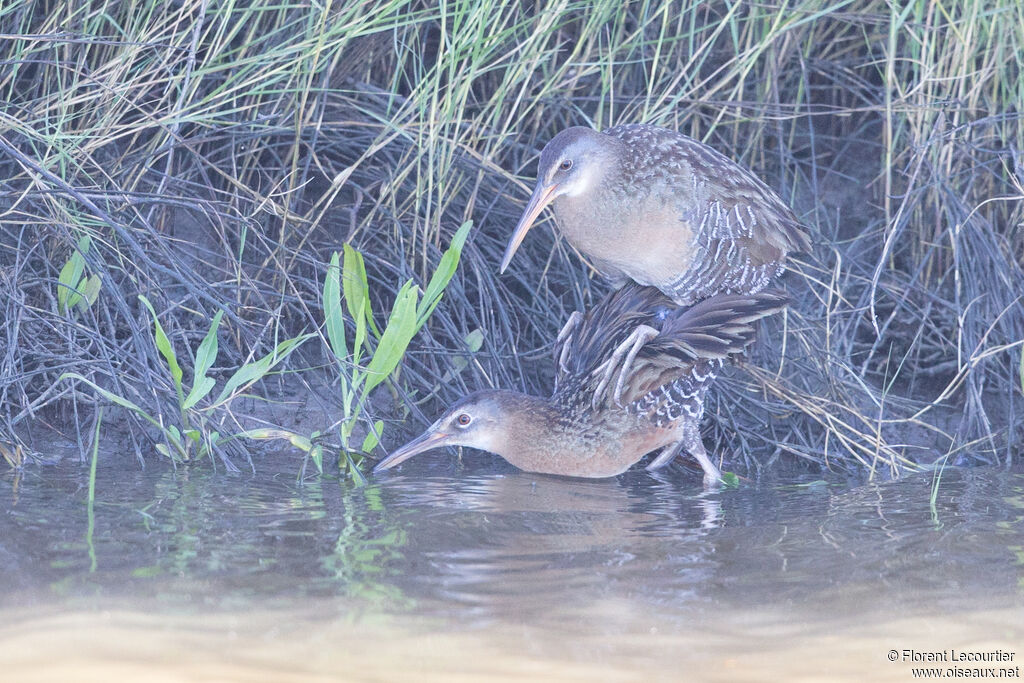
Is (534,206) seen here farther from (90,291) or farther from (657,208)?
(90,291)

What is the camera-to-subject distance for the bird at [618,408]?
12.9 feet

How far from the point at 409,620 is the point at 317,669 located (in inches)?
11.7

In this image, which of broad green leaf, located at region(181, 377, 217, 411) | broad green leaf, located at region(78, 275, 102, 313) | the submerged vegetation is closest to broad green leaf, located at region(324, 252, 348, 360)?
the submerged vegetation

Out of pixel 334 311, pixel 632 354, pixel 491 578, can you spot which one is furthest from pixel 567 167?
pixel 491 578

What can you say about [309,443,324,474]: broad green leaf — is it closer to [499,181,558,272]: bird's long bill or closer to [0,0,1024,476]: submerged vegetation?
[0,0,1024,476]: submerged vegetation

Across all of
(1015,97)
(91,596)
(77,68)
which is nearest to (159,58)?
(77,68)

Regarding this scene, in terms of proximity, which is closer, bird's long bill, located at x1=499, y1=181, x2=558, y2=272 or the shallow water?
the shallow water

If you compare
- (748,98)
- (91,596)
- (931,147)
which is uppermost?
(748,98)

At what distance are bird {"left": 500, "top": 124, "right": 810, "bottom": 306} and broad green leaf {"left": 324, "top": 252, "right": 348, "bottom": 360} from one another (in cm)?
59

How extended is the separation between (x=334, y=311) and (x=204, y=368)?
0.49 metres

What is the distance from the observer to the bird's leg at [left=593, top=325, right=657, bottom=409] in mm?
3961

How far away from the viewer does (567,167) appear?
13.5 feet

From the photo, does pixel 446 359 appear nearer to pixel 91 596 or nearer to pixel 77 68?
pixel 77 68

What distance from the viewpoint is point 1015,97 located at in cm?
447
